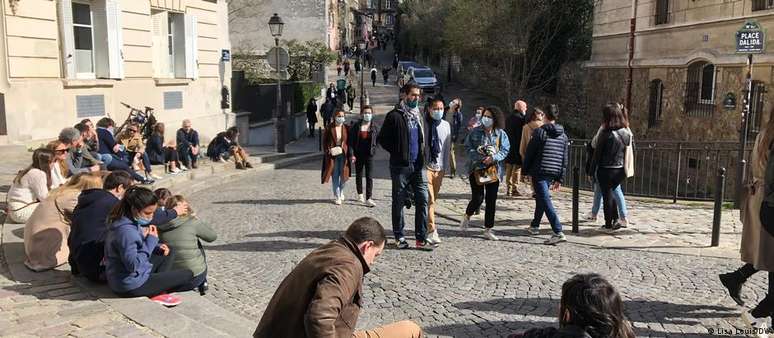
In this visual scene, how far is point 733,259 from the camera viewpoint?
743 cm

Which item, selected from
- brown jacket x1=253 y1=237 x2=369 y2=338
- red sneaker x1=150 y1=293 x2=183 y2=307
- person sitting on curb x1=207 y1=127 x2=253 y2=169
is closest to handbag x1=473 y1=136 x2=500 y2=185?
red sneaker x1=150 y1=293 x2=183 y2=307

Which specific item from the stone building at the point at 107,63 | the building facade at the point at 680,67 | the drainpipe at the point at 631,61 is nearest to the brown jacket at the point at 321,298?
the stone building at the point at 107,63

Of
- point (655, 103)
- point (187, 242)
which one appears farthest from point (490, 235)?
point (655, 103)

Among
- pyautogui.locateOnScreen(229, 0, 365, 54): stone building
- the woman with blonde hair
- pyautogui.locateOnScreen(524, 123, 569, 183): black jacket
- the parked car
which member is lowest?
the woman with blonde hair

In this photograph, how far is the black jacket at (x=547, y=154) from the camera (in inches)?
316

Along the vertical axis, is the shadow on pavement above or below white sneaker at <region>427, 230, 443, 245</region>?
below

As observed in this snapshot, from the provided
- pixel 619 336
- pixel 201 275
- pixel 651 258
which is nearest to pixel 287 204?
pixel 201 275

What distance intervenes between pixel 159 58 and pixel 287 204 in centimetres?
841

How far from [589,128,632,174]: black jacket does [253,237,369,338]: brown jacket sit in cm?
580

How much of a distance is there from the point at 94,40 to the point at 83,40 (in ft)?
0.89

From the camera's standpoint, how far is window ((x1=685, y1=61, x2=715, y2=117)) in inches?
712

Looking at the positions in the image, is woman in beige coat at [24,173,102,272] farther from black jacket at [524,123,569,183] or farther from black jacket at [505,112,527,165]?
black jacket at [505,112,527,165]

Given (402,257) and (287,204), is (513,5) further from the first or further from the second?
(402,257)

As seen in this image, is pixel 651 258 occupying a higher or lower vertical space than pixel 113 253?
lower
